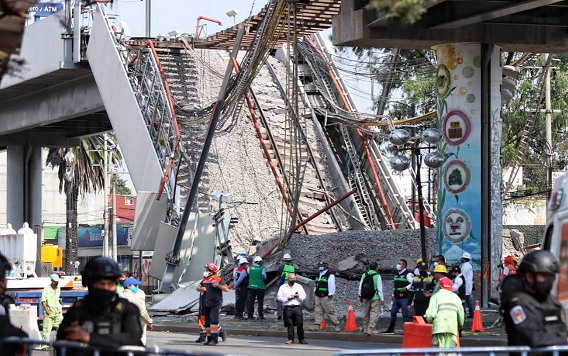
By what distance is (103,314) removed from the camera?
7.93 metres

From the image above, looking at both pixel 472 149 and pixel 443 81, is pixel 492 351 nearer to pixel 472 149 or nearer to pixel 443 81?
pixel 472 149

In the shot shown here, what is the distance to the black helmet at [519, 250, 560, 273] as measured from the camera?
8609mm

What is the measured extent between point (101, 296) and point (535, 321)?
322cm

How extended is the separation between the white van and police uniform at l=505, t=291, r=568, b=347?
2.20m

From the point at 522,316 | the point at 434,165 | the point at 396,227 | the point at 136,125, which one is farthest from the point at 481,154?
the point at 522,316

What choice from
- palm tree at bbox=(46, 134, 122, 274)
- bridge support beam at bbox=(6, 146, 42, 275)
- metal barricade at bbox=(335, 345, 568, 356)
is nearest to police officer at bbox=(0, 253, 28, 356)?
metal barricade at bbox=(335, 345, 568, 356)

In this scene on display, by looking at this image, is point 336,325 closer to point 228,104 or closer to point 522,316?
point 228,104

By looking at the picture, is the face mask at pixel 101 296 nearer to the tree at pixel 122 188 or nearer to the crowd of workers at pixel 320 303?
the crowd of workers at pixel 320 303

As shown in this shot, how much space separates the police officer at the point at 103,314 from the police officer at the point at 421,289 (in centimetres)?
1402

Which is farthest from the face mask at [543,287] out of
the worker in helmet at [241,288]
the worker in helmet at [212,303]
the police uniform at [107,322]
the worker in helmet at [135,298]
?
the worker in helmet at [241,288]

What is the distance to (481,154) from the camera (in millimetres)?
27500

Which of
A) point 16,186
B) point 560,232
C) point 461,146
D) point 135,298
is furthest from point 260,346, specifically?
point 16,186

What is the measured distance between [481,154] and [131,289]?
1248 cm

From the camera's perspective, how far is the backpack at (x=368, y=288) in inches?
926
